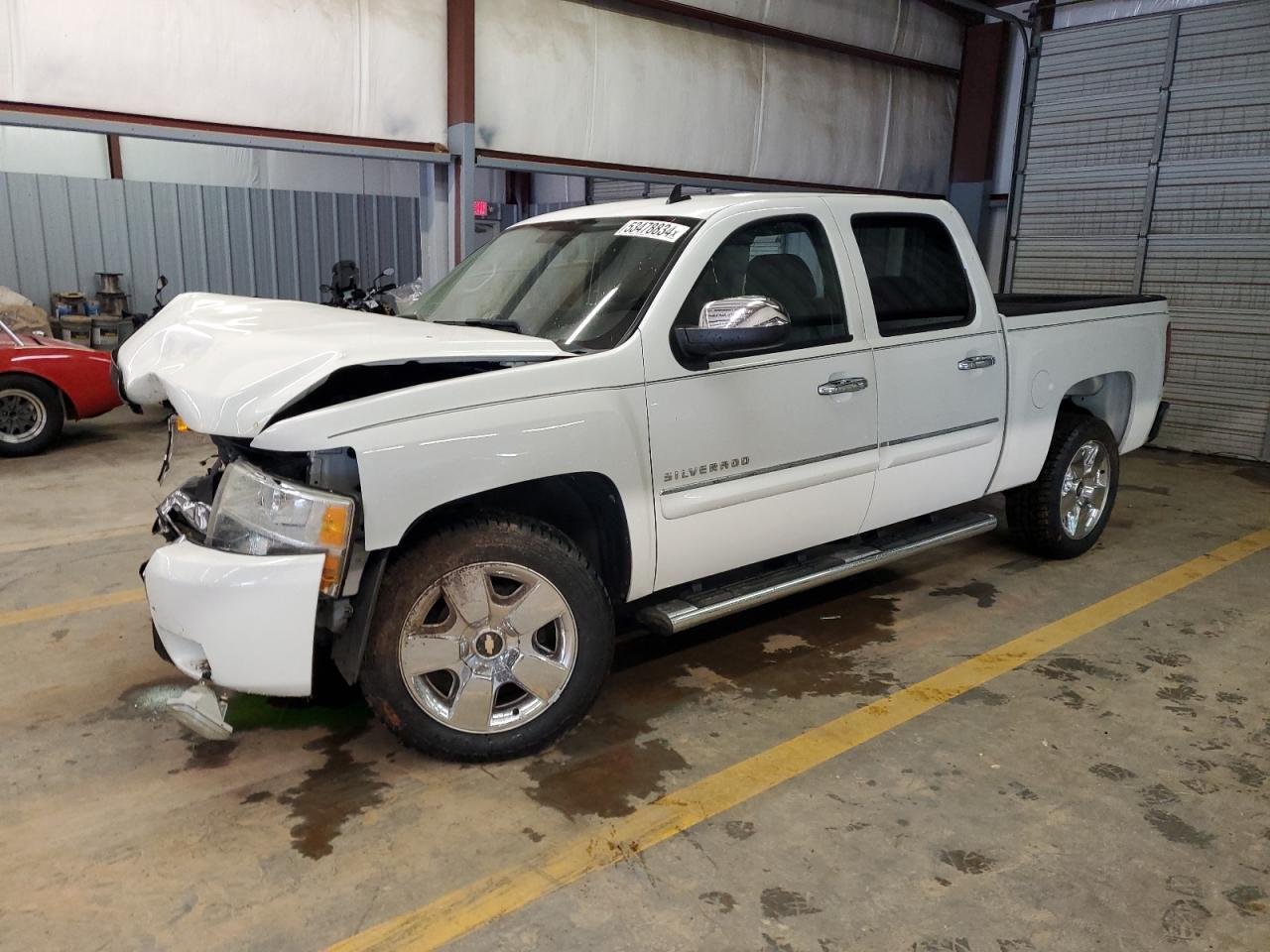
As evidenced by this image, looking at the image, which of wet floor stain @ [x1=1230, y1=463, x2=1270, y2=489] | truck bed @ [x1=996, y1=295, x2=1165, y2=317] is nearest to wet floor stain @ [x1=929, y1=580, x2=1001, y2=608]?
truck bed @ [x1=996, y1=295, x2=1165, y2=317]

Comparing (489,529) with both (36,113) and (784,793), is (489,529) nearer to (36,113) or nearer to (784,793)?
(784,793)

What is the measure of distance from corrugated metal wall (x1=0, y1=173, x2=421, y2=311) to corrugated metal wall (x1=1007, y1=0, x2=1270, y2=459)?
26.7ft

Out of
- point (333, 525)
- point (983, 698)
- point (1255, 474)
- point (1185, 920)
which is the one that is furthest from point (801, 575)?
point (1255, 474)

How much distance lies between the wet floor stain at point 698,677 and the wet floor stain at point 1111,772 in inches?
30.4

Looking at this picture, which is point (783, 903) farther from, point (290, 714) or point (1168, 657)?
point (1168, 657)

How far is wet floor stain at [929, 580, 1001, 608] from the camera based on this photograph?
4566mm

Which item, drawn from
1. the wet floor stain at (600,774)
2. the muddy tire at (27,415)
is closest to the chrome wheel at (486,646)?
the wet floor stain at (600,774)

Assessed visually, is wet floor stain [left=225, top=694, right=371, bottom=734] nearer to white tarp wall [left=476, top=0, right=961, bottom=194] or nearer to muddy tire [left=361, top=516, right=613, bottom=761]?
muddy tire [left=361, top=516, right=613, bottom=761]

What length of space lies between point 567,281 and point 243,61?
17.1 ft

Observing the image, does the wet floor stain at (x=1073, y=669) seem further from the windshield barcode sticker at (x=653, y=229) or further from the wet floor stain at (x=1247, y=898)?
the windshield barcode sticker at (x=653, y=229)

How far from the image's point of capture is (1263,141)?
26.3 ft

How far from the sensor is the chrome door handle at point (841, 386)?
3549 mm

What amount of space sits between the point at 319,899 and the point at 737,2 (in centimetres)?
944

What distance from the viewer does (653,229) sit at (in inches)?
137
